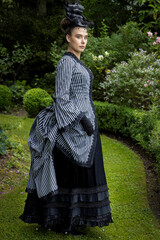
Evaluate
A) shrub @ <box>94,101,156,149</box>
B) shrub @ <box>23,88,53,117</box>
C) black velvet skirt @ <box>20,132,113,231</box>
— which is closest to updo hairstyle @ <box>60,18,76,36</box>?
black velvet skirt @ <box>20,132,113,231</box>

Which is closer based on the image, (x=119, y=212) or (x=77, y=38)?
(x=77, y=38)

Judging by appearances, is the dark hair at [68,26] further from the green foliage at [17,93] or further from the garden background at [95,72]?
the green foliage at [17,93]

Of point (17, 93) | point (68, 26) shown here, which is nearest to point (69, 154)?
point (68, 26)

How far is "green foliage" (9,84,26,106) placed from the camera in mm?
10961

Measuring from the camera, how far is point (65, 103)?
2703 mm

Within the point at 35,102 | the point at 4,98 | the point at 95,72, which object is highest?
the point at 95,72

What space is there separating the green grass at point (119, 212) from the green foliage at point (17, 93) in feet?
19.9

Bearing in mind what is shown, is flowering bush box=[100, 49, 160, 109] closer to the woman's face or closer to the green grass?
the green grass

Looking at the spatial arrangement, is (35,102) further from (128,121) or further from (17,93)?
(128,121)

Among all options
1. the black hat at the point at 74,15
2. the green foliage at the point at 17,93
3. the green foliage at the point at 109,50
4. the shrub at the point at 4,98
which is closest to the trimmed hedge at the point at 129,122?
the green foliage at the point at 109,50

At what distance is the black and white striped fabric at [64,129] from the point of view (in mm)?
2703

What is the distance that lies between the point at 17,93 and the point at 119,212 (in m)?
7.85

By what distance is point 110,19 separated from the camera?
13492 mm

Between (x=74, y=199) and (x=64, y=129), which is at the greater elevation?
(x=64, y=129)
